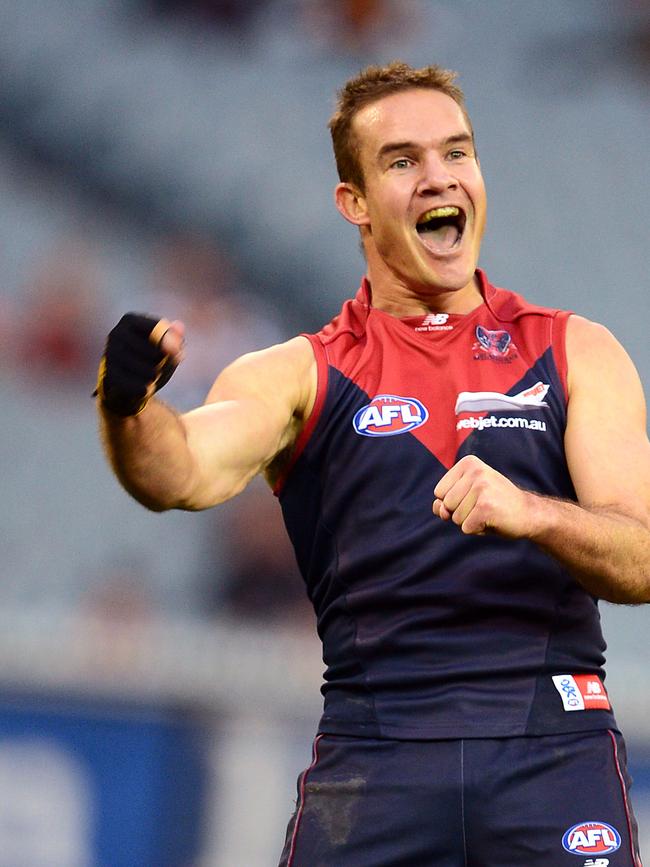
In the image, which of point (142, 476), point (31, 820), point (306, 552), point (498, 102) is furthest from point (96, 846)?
point (498, 102)

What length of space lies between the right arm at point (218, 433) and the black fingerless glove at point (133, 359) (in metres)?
0.03

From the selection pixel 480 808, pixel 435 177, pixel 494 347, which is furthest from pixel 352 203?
pixel 480 808

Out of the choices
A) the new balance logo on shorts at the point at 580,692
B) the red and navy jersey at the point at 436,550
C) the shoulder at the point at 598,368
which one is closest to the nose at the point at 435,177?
the red and navy jersey at the point at 436,550

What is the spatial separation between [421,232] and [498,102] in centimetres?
546

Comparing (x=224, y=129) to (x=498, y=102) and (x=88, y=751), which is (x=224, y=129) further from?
(x=88, y=751)

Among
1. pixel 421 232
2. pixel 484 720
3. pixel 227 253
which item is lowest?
pixel 484 720

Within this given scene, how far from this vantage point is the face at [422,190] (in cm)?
360

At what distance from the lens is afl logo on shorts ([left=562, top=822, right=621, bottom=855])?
2.91m

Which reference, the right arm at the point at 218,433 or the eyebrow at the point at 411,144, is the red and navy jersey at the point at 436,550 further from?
the eyebrow at the point at 411,144

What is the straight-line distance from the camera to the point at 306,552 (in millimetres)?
3387

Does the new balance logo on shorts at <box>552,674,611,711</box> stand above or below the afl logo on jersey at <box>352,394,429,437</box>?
below

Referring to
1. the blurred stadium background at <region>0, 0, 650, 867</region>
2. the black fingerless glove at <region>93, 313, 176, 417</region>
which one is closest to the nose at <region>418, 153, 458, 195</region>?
the black fingerless glove at <region>93, 313, 176, 417</region>

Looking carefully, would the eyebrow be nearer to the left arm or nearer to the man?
the man

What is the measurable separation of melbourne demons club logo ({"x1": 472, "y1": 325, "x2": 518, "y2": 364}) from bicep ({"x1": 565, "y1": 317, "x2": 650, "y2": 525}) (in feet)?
0.44
